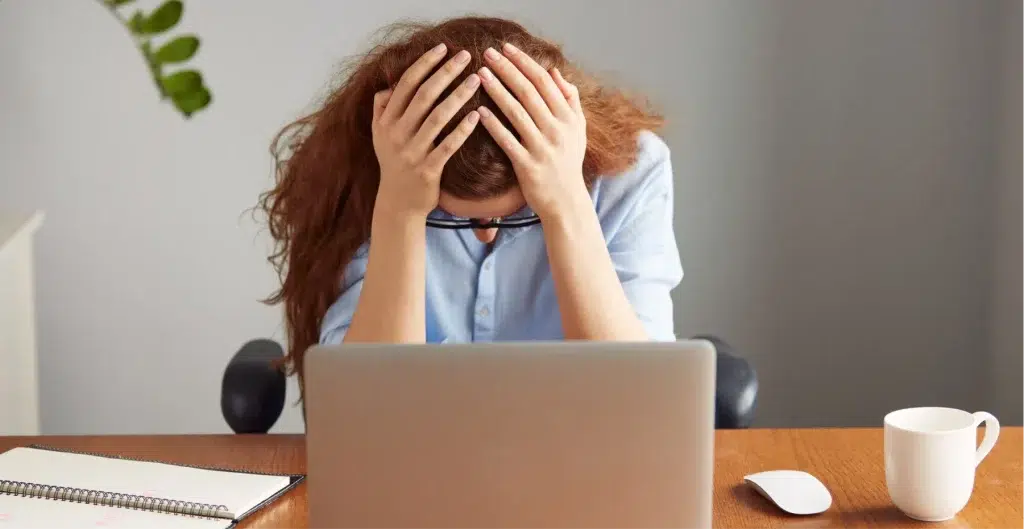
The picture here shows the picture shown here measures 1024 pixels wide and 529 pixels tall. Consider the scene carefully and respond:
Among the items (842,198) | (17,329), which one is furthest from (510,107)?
(842,198)

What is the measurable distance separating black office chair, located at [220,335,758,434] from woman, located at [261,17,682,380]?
9cm

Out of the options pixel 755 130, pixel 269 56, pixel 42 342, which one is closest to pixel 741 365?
pixel 755 130

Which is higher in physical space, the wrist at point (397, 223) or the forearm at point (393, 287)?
the wrist at point (397, 223)

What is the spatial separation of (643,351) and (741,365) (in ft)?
2.00

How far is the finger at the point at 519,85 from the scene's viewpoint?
46.9 inches

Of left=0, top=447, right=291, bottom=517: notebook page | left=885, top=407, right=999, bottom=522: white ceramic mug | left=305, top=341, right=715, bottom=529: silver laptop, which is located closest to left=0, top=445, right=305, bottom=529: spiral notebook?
left=0, top=447, right=291, bottom=517: notebook page

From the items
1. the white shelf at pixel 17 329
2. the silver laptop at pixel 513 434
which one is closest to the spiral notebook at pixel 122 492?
the silver laptop at pixel 513 434

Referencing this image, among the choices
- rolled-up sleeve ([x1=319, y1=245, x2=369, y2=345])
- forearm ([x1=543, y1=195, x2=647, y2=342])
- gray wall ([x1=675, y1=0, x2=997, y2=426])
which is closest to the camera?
forearm ([x1=543, y1=195, x2=647, y2=342])

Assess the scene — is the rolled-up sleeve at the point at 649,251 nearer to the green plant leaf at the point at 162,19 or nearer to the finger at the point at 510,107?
the finger at the point at 510,107

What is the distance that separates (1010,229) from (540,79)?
4.64ft

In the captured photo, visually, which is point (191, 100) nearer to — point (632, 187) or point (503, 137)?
point (503, 137)

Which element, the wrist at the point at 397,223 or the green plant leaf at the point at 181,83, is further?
the wrist at the point at 397,223

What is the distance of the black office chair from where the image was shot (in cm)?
131

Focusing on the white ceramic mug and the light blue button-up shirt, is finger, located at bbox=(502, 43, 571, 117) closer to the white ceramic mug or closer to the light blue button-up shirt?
the light blue button-up shirt
